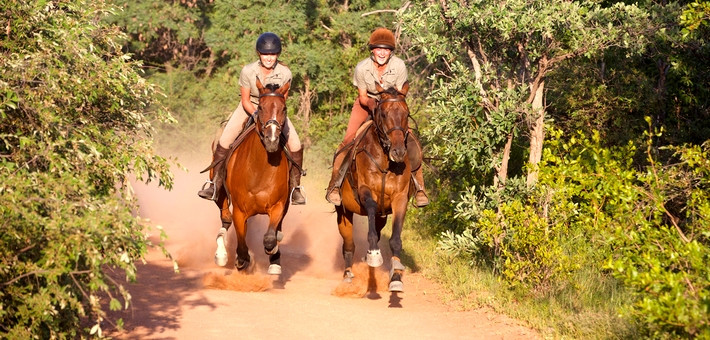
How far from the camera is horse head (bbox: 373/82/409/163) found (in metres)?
11.1

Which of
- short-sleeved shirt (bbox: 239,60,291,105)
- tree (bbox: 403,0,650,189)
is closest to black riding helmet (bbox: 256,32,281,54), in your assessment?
short-sleeved shirt (bbox: 239,60,291,105)

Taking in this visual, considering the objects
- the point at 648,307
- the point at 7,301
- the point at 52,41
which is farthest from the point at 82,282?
the point at 648,307

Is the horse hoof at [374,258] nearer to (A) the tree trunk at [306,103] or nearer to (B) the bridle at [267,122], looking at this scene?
(B) the bridle at [267,122]

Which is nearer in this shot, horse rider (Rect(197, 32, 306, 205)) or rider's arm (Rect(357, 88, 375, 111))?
horse rider (Rect(197, 32, 306, 205))

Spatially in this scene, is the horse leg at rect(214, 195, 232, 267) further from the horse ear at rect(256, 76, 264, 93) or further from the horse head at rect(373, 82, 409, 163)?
the horse head at rect(373, 82, 409, 163)

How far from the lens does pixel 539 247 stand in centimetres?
1102

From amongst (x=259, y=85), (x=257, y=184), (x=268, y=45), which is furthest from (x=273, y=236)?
(x=268, y=45)

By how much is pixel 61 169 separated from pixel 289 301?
176 inches

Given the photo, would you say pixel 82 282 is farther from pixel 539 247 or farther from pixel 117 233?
pixel 539 247

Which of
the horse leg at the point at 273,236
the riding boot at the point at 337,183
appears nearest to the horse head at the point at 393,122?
the riding boot at the point at 337,183

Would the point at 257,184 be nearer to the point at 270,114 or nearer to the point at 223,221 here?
the point at 270,114

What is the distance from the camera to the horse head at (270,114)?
36.4 ft

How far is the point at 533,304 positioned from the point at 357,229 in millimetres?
6954

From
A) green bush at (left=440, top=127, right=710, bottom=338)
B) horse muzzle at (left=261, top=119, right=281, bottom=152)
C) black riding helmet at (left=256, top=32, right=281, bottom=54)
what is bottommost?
green bush at (left=440, top=127, right=710, bottom=338)
